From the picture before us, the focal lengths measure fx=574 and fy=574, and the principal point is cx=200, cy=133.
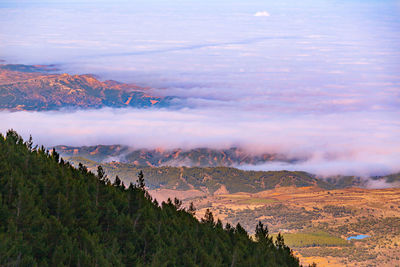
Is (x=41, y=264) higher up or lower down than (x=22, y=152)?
lower down

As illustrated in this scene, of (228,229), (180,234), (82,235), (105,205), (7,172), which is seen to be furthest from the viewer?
(228,229)

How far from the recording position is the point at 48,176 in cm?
12788

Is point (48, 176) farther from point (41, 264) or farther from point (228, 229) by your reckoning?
point (228, 229)

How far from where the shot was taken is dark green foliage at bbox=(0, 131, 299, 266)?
289ft

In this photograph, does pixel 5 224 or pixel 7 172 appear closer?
pixel 5 224

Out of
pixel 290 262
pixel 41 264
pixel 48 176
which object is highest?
pixel 48 176

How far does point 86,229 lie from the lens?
4427 inches

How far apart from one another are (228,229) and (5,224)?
4345 inches

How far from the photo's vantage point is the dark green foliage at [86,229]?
289 ft

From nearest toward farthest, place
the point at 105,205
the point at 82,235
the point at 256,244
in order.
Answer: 1. the point at 82,235
2. the point at 105,205
3. the point at 256,244

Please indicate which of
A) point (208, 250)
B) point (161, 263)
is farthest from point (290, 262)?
point (161, 263)

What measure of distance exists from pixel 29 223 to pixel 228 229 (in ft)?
351

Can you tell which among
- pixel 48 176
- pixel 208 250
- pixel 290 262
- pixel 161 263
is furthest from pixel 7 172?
pixel 290 262

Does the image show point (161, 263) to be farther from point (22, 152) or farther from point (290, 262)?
point (290, 262)
